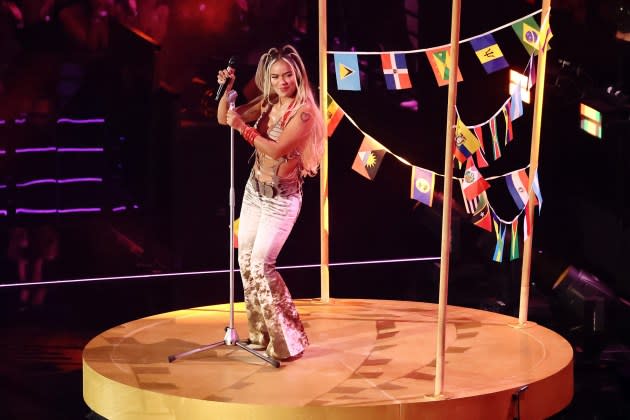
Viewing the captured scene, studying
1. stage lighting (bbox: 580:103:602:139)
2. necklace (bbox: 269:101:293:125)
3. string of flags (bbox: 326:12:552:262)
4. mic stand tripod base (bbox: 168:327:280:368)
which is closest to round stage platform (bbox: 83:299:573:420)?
mic stand tripod base (bbox: 168:327:280:368)

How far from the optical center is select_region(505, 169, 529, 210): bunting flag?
16.1 feet

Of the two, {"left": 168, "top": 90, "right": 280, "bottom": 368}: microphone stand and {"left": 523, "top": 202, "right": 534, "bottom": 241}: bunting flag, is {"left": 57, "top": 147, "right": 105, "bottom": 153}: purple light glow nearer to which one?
{"left": 168, "top": 90, "right": 280, "bottom": 368}: microphone stand

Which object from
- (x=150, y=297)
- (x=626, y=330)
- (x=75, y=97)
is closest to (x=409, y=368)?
(x=626, y=330)

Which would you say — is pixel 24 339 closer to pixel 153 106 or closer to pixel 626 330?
pixel 153 106

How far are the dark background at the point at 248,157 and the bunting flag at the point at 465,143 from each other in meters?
1.63

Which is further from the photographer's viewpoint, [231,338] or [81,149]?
[81,149]

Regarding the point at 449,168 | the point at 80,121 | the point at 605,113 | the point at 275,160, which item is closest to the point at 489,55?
the point at 275,160

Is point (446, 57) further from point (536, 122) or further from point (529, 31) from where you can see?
point (536, 122)

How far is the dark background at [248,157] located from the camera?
6.94 metres

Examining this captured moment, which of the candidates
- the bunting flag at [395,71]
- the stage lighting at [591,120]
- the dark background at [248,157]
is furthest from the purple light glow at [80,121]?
the stage lighting at [591,120]

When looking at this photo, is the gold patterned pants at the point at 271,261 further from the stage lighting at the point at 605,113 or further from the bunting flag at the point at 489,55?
the stage lighting at the point at 605,113

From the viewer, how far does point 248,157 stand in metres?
7.68

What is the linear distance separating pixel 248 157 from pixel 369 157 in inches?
96.1

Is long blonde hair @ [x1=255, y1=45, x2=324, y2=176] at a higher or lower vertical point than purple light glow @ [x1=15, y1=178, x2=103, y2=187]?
higher
